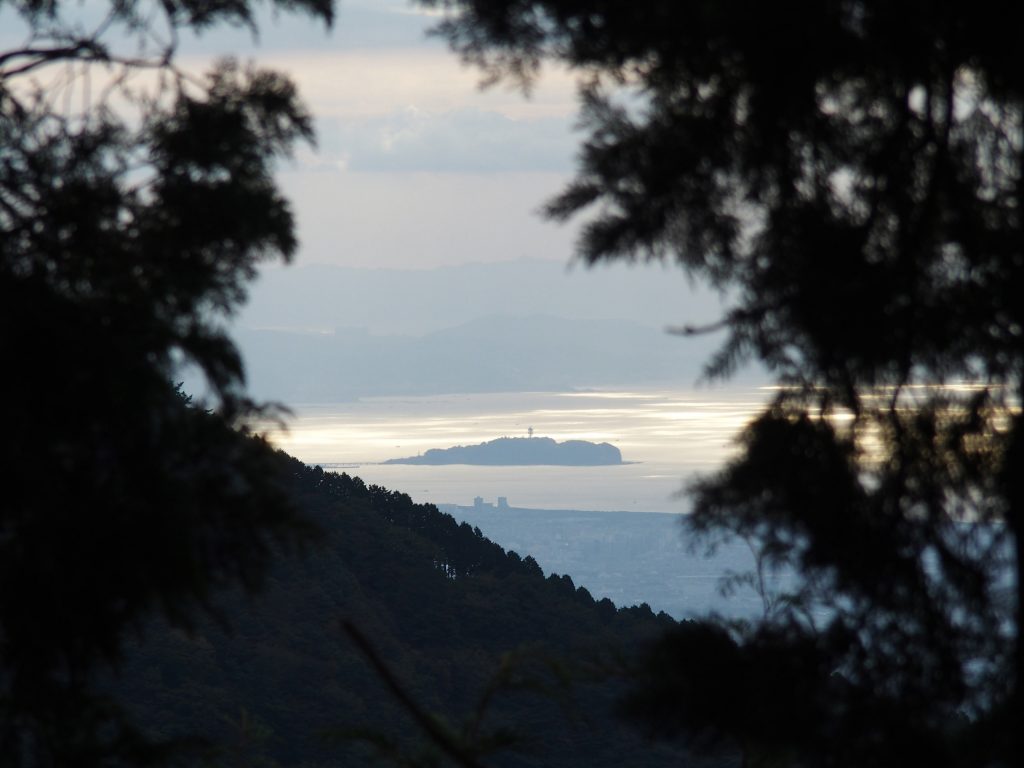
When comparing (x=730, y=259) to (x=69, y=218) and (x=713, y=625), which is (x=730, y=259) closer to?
(x=713, y=625)

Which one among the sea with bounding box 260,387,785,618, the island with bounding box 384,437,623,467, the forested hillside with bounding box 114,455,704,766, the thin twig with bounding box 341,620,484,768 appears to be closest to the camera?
the thin twig with bounding box 341,620,484,768

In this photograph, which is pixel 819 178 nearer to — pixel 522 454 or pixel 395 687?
pixel 395 687

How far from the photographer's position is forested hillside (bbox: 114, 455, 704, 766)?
3030cm

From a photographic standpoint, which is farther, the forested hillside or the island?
the island

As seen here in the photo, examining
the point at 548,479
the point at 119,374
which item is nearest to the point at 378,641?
the point at 119,374

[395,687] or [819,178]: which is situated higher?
[819,178]

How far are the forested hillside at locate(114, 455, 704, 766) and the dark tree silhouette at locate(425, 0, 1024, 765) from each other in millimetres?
20017

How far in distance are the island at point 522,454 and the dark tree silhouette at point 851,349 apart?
89.8m

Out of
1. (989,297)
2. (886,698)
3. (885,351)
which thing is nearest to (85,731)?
(886,698)

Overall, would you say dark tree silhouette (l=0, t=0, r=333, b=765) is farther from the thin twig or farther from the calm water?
the calm water

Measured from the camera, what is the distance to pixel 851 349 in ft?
15.8

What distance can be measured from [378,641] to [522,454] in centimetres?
5975

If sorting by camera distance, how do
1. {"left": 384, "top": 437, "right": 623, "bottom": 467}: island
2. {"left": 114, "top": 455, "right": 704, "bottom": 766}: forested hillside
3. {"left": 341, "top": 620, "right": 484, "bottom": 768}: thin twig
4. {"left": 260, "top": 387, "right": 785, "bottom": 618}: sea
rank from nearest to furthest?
{"left": 341, "top": 620, "right": 484, "bottom": 768}: thin twig
{"left": 114, "top": 455, "right": 704, "bottom": 766}: forested hillside
{"left": 260, "top": 387, "right": 785, "bottom": 618}: sea
{"left": 384, "top": 437, "right": 623, "bottom": 467}: island

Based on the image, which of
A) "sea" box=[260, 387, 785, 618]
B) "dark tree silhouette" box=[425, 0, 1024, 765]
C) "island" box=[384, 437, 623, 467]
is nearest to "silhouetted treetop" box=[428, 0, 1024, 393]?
"dark tree silhouette" box=[425, 0, 1024, 765]
